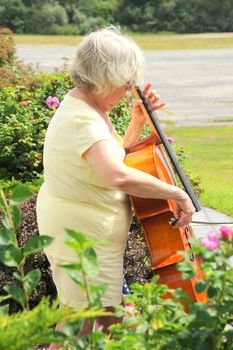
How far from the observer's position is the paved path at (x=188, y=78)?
50.9ft

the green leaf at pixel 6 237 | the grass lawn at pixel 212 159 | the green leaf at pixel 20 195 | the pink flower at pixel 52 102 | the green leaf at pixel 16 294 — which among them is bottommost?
the grass lawn at pixel 212 159

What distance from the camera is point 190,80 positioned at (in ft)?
69.9

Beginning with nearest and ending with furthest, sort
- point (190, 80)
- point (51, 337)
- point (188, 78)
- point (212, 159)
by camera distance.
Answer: point (51, 337)
point (212, 159)
point (190, 80)
point (188, 78)

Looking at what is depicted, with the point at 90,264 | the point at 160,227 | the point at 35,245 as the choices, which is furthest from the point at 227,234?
the point at 160,227

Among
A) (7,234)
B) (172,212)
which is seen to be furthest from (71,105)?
(7,234)

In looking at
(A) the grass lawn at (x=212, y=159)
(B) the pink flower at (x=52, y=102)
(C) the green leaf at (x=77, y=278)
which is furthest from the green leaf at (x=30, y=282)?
(A) the grass lawn at (x=212, y=159)

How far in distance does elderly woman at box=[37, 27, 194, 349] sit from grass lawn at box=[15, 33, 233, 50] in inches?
1041

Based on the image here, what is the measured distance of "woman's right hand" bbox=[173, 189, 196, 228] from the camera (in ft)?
11.2

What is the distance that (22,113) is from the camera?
620 cm

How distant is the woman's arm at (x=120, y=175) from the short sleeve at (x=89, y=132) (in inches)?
0.8

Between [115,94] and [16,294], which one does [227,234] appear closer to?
[16,294]

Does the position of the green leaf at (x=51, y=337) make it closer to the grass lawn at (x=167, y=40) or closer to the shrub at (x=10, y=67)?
the shrub at (x=10, y=67)

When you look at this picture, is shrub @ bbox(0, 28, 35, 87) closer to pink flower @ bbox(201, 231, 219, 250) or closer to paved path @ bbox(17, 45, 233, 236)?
paved path @ bbox(17, 45, 233, 236)

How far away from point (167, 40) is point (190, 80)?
47.0ft
